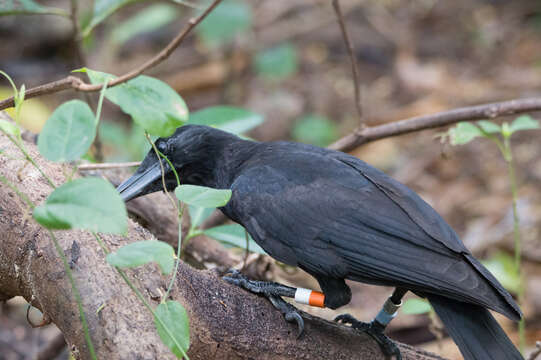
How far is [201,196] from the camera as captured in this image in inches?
72.7

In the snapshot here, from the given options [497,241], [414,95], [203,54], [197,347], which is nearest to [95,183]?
[197,347]

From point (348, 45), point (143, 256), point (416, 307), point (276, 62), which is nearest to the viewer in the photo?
point (143, 256)

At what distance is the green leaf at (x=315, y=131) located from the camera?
6.46 meters

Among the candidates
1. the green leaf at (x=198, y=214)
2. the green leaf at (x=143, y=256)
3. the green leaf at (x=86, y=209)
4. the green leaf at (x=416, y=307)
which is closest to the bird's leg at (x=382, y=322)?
the green leaf at (x=416, y=307)

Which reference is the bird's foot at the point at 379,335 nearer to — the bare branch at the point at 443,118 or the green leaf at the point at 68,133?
the bare branch at the point at 443,118

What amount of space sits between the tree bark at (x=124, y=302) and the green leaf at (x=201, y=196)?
320 mm

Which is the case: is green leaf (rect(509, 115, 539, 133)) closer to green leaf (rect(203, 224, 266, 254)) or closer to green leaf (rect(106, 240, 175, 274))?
green leaf (rect(203, 224, 266, 254))

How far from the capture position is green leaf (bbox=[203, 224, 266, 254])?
9.46 ft

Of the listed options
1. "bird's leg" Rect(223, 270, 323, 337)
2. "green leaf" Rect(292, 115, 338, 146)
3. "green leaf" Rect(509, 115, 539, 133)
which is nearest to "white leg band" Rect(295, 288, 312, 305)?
"bird's leg" Rect(223, 270, 323, 337)

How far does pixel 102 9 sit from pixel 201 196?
74.7 inches

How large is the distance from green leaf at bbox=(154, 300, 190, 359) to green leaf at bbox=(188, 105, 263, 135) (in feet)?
5.47

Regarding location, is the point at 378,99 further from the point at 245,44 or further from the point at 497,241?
the point at 497,241

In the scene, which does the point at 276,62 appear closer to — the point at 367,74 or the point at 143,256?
the point at 367,74

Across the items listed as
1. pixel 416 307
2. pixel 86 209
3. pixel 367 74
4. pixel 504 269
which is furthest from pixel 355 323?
pixel 367 74
